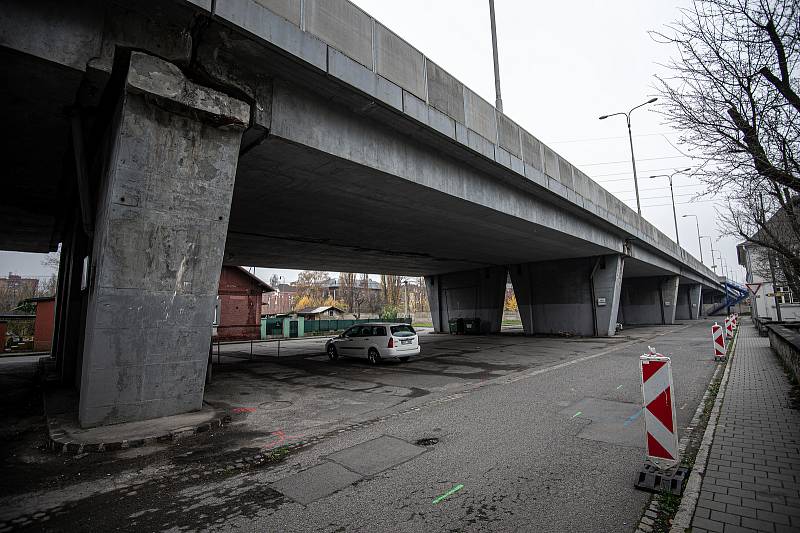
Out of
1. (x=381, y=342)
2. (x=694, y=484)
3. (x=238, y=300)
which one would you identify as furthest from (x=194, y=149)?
(x=238, y=300)

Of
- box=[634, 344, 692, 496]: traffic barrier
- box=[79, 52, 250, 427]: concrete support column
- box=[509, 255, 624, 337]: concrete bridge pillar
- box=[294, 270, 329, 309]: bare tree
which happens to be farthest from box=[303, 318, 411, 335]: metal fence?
box=[634, 344, 692, 496]: traffic barrier

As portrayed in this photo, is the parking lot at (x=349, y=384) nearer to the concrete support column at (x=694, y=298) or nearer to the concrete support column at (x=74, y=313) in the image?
the concrete support column at (x=74, y=313)

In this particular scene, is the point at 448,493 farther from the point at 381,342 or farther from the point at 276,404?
the point at 381,342

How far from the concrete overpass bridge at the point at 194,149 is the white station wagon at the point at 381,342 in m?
4.19

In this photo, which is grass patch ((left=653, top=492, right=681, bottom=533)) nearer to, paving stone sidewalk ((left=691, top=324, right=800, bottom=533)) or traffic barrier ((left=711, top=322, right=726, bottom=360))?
paving stone sidewalk ((left=691, top=324, right=800, bottom=533))

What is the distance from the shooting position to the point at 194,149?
6727mm

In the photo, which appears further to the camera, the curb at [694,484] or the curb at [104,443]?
the curb at [104,443]

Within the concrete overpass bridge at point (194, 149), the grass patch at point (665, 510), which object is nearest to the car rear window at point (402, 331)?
the concrete overpass bridge at point (194, 149)

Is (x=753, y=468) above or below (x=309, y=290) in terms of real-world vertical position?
below

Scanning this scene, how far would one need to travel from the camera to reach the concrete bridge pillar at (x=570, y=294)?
79.5 ft

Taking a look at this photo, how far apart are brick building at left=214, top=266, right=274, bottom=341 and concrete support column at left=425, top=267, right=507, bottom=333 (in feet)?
49.5

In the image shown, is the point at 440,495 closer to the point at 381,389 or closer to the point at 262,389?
the point at 381,389

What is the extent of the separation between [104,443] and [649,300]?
48.1 metres

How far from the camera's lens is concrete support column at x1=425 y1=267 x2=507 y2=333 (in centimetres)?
2966
